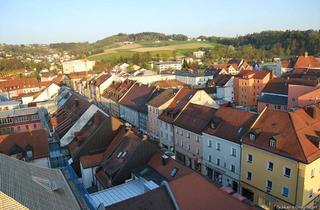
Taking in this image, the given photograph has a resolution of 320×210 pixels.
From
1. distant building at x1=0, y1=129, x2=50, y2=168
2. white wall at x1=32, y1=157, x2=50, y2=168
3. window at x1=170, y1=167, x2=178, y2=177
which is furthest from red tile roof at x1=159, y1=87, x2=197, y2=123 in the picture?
distant building at x1=0, y1=129, x2=50, y2=168

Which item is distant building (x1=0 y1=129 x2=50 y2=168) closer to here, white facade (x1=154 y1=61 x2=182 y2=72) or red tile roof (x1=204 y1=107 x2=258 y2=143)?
red tile roof (x1=204 y1=107 x2=258 y2=143)

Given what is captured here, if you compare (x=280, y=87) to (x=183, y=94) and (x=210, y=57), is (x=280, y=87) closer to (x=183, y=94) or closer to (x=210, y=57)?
(x=183, y=94)

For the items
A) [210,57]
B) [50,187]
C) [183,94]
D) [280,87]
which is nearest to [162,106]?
[183,94]

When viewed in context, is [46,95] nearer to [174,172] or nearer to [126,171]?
[126,171]

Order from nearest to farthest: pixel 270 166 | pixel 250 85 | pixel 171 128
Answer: pixel 270 166 < pixel 171 128 < pixel 250 85

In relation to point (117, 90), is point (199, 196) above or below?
above

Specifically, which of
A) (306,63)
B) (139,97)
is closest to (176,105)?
(139,97)

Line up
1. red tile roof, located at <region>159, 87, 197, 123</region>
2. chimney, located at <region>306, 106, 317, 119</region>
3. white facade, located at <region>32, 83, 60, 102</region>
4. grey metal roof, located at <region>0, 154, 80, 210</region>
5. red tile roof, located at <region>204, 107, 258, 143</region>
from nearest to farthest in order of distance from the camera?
grey metal roof, located at <region>0, 154, 80, 210</region> → chimney, located at <region>306, 106, 317, 119</region> → red tile roof, located at <region>204, 107, 258, 143</region> → red tile roof, located at <region>159, 87, 197, 123</region> → white facade, located at <region>32, 83, 60, 102</region>
